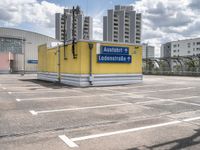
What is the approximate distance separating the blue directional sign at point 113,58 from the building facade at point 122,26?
81997mm

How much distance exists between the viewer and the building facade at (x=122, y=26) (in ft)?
325

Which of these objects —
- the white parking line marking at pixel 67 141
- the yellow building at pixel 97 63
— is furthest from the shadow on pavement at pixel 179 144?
the yellow building at pixel 97 63

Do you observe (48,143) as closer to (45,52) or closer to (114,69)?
(114,69)

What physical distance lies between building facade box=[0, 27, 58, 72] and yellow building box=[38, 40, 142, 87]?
116 ft

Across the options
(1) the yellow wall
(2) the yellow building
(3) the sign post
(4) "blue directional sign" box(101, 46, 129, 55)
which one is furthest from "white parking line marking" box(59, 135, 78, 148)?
(4) "blue directional sign" box(101, 46, 129, 55)

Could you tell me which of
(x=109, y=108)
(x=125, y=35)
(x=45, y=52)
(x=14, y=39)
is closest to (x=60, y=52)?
(x=45, y=52)

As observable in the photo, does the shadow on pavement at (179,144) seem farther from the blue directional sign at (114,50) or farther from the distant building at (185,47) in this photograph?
the distant building at (185,47)

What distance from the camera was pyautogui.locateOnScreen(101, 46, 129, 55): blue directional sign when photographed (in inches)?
653

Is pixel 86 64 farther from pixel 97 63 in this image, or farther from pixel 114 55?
pixel 114 55

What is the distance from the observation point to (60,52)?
1914 centimetres

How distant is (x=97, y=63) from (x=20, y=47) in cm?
4526

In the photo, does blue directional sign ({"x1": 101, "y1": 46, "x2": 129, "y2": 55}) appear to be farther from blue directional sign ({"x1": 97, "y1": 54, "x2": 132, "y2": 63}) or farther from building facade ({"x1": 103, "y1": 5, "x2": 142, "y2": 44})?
building facade ({"x1": 103, "y1": 5, "x2": 142, "y2": 44})

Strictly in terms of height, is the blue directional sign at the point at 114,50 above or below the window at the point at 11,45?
below

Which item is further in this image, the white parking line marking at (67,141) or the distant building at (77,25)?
the distant building at (77,25)
